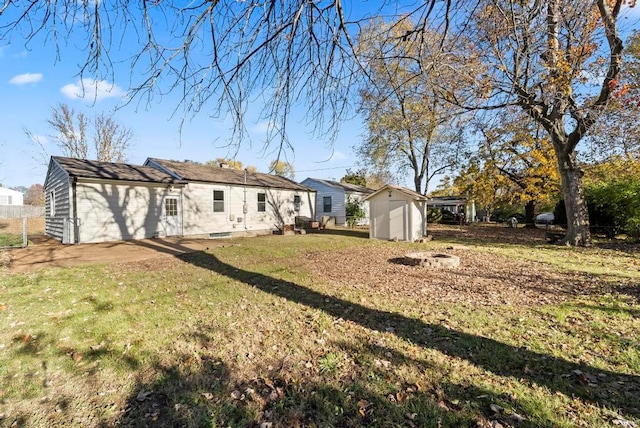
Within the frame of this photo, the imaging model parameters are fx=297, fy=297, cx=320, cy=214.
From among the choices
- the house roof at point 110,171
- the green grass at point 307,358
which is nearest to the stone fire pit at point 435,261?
the green grass at point 307,358

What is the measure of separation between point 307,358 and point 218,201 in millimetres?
14267

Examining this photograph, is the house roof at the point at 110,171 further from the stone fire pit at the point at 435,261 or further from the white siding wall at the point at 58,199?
the stone fire pit at the point at 435,261

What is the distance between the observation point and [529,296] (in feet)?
17.9

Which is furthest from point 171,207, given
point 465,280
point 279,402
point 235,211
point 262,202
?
point 279,402

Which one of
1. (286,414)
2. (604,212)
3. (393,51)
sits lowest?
(286,414)

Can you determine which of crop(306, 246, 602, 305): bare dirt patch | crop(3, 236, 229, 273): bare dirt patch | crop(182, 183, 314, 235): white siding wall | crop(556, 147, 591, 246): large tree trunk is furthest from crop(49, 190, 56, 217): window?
crop(556, 147, 591, 246): large tree trunk

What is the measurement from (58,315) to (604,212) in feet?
64.6

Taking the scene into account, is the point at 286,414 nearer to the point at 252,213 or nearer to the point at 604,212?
the point at 252,213

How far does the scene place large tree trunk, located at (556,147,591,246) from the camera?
11367 millimetres

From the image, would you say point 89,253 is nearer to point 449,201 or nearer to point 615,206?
point 615,206

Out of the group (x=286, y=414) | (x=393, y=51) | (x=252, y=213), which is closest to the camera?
(x=286, y=414)

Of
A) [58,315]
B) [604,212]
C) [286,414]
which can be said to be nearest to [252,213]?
[58,315]

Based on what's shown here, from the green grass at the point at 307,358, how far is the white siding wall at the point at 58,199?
7.41 meters

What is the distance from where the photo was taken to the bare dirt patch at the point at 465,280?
5512 millimetres
